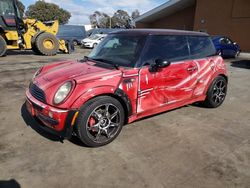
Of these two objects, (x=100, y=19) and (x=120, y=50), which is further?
(x=100, y=19)

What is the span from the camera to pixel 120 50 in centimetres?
377

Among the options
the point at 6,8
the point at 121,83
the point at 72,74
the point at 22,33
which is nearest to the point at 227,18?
the point at 22,33

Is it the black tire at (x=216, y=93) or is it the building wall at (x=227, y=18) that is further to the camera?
the building wall at (x=227, y=18)

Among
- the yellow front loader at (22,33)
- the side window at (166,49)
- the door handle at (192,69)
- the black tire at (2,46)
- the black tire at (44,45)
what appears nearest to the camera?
the side window at (166,49)

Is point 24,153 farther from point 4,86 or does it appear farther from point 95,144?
point 4,86

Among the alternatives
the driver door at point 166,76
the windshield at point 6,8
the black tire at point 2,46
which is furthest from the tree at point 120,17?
the driver door at point 166,76

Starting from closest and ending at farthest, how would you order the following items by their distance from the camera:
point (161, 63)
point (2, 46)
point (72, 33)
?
point (161, 63), point (2, 46), point (72, 33)

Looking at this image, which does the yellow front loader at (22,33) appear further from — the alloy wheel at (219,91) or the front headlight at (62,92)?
the alloy wheel at (219,91)

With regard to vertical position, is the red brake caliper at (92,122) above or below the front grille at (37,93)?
below

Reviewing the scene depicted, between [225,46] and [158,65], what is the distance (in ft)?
40.0

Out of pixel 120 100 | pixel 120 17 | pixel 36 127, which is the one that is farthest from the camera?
pixel 120 17

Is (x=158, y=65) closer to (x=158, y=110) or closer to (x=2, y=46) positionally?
(x=158, y=110)

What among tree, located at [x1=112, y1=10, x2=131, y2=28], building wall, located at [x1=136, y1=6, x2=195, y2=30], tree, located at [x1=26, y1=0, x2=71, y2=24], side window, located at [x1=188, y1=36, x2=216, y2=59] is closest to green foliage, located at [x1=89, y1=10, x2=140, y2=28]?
tree, located at [x1=112, y1=10, x2=131, y2=28]

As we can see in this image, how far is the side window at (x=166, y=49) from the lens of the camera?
11.7 ft
